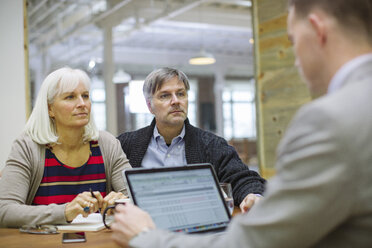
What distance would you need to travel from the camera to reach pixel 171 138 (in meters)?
2.68

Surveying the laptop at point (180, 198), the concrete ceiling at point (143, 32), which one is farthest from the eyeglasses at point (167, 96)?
the concrete ceiling at point (143, 32)

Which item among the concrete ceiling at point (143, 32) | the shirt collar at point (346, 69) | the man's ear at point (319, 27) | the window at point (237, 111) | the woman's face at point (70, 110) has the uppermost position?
the concrete ceiling at point (143, 32)

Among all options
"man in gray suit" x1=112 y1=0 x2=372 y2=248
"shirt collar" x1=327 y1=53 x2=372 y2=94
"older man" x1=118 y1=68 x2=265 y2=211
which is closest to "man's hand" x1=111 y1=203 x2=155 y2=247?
"man in gray suit" x1=112 y1=0 x2=372 y2=248

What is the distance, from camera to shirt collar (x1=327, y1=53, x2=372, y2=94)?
2.61ft

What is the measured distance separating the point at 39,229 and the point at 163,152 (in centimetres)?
119

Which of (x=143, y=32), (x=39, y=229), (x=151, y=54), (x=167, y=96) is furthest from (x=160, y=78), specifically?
(x=151, y=54)

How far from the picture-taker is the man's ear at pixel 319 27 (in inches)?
32.5

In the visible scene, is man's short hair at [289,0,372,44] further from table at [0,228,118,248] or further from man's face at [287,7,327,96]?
table at [0,228,118,248]

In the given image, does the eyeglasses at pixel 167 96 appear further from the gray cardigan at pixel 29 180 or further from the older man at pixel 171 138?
the gray cardigan at pixel 29 180

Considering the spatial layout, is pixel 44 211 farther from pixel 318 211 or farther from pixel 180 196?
pixel 318 211

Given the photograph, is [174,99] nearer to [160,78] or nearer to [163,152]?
[160,78]

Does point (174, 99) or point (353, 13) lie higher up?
point (353, 13)

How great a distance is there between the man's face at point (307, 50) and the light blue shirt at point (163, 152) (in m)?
1.70

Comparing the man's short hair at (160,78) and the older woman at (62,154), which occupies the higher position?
the man's short hair at (160,78)
